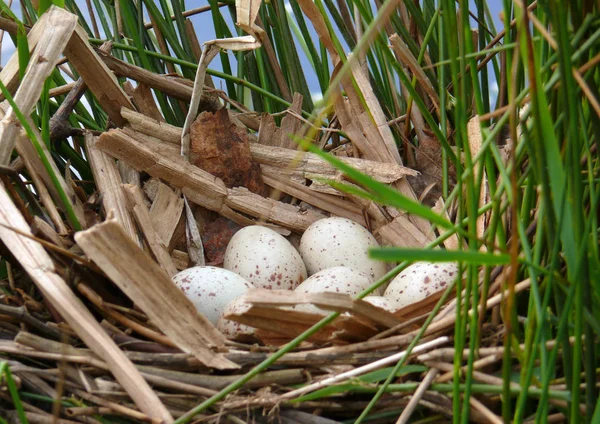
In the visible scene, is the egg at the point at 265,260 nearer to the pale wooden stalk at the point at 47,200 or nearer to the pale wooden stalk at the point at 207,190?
the pale wooden stalk at the point at 207,190

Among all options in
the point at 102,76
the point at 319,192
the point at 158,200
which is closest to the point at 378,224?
the point at 319,192

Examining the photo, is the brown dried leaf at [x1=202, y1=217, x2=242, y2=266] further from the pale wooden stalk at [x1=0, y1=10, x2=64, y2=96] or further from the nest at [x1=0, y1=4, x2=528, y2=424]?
the pale wooden stalk at [x1=0, y1=10, x2=64, y2=96]

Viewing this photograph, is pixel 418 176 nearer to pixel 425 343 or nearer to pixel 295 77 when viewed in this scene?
pixel 295 77

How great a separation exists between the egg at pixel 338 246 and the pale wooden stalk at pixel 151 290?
374 millimetres

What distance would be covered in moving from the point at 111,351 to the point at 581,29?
1.58ft

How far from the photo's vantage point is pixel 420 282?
3.10 ft

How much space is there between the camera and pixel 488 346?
70 centimetres

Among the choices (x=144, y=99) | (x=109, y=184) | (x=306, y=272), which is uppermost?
(x=144, y=99)

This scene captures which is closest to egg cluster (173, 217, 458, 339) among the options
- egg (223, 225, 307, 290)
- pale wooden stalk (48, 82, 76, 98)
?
egg (223, 225, 307, 290)

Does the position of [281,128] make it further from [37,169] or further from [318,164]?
[37,169]

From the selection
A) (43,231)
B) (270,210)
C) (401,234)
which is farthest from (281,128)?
(43,231)

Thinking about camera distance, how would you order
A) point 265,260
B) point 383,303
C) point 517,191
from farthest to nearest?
point 265,260 < point 383,303 < point 517,191

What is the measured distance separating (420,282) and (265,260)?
23cm

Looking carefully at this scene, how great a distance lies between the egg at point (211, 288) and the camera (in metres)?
0.95
